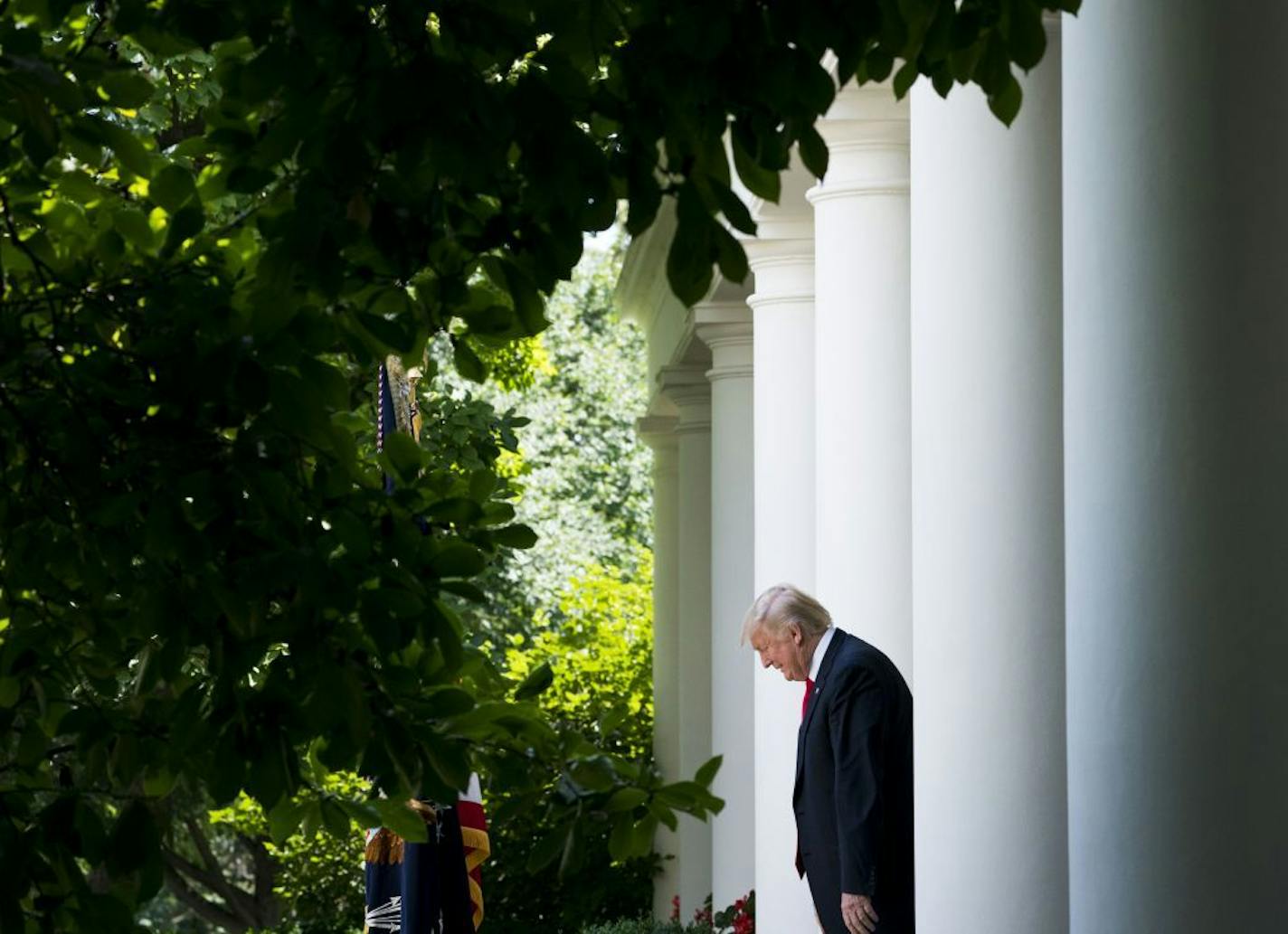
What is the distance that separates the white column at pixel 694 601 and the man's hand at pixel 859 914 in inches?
575

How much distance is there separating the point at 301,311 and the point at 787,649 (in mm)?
9051

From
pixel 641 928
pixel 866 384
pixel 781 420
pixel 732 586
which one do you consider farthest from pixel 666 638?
pixel 866 384

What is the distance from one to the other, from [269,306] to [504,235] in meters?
0.61

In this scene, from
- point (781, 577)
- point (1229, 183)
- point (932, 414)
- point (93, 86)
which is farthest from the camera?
point (781, 577)

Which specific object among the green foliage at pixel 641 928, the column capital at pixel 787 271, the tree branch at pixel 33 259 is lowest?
the green foliage at pixel 641 928

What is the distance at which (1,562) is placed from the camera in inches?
207

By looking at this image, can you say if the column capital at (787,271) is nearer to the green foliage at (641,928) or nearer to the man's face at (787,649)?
the man's face at (787,649)

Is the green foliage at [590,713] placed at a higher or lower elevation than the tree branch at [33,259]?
lower

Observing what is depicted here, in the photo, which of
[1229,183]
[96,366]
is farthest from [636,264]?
[96,366]

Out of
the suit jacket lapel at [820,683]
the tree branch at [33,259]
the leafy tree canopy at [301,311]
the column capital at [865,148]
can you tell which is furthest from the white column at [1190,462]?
the column capital at [865,148]

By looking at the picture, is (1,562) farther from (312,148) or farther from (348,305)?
(312,148)

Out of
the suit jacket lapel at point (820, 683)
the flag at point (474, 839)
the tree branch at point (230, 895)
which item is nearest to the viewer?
the suit jacket lapel at point (820, 683)

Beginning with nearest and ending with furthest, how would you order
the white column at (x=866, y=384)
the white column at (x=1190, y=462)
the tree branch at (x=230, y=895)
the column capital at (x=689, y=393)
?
the white column at (x=1190, y=462) → the white column at (x=866, y=384) → the column capital at (x=689, y=393) → the tree branch at (x=230, y=895)

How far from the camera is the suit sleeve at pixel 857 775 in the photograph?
12336mm
